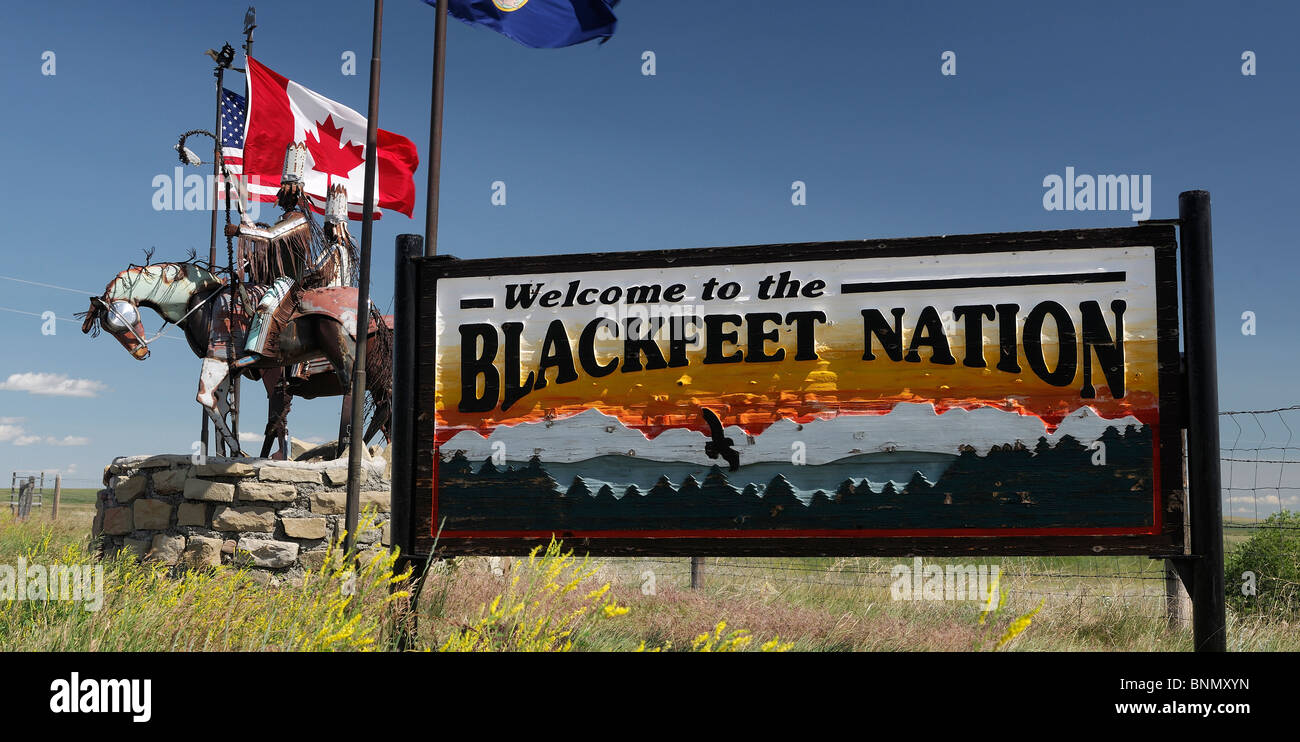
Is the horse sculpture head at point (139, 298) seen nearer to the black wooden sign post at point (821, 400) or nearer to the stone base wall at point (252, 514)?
the stone base wall at point (252, 514)

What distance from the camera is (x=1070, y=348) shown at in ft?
16.9

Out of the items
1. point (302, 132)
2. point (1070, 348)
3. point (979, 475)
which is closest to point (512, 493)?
point (979, 475)

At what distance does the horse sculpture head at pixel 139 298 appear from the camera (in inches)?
449

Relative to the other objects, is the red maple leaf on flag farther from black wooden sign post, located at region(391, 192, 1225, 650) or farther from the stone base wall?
black wooden sign post, located at region(391, 192, 1225, 650)

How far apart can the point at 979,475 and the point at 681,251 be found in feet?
7.42

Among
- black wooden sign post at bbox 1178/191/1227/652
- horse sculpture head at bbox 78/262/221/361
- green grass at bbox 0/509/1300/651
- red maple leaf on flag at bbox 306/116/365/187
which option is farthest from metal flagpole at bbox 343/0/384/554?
black wooden sign post at bbox 1178/191/1227/652

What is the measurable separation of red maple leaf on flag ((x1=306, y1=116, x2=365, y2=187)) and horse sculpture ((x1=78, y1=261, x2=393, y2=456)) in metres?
2.98

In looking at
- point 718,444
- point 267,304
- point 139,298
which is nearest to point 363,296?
point 267,304

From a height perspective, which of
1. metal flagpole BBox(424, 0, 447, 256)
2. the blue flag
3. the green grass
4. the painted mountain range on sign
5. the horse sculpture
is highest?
the blue flag

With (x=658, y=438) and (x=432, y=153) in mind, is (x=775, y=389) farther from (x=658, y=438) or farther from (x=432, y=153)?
(x=432, y=153)

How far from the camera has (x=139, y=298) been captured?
37.6 ft

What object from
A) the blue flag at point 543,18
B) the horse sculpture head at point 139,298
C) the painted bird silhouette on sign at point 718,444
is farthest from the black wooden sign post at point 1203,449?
the horse sculpture head at point 139,298

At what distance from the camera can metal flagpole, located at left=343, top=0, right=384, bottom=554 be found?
8797 mm
